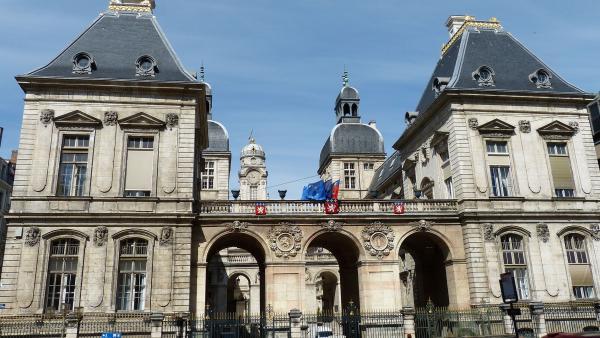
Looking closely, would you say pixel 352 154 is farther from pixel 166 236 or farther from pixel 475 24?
pixel 166 236

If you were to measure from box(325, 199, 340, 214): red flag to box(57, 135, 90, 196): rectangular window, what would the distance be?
11.6m

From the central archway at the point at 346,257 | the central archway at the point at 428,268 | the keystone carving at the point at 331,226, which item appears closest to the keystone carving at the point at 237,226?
the central archway at the point at 346,257

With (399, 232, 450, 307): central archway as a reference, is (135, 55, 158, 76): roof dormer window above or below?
above

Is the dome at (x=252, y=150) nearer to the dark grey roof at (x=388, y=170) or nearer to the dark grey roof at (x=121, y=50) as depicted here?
the dark grey roof at (x=388, y=170)

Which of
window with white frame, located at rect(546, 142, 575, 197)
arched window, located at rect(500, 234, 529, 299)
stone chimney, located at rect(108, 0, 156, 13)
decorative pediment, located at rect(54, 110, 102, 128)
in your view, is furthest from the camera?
stone chimney, located at rect(108, 0, 156, 13)

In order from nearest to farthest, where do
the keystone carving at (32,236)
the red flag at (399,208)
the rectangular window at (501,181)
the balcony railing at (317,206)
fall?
the keystone carving at (32,236) < the balcony railing at (317,206) < the red flag at (399,208) < the rectangular window at (501,181)

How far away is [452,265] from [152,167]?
15558 millimetres

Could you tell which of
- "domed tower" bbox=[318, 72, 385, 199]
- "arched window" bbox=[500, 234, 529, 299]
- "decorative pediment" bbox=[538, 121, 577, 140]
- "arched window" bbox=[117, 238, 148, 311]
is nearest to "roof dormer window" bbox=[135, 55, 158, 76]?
"arched window" bbox=[117, 238, 148, 311]

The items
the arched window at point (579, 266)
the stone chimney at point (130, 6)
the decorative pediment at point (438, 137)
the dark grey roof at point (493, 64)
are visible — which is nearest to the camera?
the arched window at point (579, 266)

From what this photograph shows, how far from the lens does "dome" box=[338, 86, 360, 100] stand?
57312 mm

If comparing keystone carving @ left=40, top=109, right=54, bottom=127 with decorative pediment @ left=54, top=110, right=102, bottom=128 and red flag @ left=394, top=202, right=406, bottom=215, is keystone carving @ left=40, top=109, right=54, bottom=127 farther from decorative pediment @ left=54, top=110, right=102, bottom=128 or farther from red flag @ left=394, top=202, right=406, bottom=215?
red flag @ left=394, top=202, right=406, bottom=215

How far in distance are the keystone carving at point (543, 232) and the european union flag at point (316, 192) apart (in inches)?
427

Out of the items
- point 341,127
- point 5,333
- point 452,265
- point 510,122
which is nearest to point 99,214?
point 5,333

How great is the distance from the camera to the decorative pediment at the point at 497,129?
26828 mm
